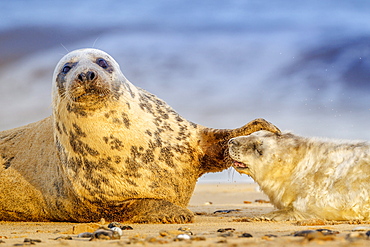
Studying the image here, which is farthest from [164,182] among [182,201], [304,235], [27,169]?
[304,235]

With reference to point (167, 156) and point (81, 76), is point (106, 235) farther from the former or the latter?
point (167, 156)

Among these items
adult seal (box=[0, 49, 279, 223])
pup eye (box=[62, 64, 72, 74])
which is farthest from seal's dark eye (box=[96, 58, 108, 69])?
pup eye (box=[62, 64, 72, 74])

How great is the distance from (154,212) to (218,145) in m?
1.29

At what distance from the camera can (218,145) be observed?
22.6 feet

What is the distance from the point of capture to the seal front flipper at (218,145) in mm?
6750

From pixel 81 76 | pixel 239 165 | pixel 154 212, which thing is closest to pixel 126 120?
pixel 81 76

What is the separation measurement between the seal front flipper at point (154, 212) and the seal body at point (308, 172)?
2.67 ft

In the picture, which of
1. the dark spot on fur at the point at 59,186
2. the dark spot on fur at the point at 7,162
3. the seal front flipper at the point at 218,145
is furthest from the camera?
the dark spot on fur at the point at 7,162

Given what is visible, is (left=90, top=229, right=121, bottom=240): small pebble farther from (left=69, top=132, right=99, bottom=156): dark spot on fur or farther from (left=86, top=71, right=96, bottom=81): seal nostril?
(left=69, top=132, right=99, bottom=156): dark spot on fur

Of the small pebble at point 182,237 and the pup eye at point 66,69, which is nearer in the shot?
the small pebble at point 182,237

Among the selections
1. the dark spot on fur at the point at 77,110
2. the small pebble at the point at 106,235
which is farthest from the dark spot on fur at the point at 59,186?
the small pebble at the point at 106,235

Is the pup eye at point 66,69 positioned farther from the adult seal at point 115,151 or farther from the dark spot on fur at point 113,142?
the dark spot on fur at point 113,142

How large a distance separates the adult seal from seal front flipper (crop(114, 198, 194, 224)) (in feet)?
0.04

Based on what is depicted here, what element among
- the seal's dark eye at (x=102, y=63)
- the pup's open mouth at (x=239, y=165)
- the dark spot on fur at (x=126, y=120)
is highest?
the seal's dark eye at (x=102, y=63)
